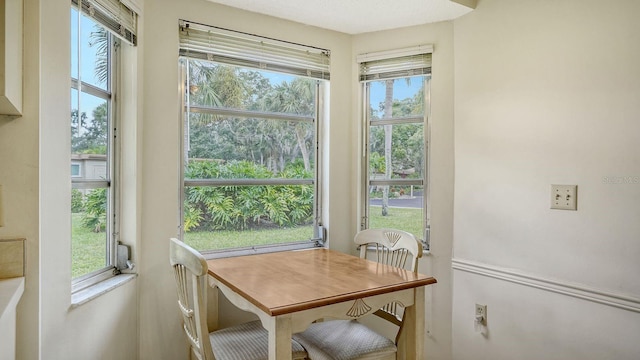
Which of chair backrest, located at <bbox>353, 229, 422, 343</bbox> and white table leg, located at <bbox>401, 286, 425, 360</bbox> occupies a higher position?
chair backrest, located at <bbox>353, 229, 422, 343</bbox>

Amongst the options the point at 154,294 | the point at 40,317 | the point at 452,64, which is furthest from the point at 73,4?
the point at 452,64

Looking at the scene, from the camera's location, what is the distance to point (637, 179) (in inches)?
61.9

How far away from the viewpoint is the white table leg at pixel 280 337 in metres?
1.36

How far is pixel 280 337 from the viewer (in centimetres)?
136

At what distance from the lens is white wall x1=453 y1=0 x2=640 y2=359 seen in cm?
162

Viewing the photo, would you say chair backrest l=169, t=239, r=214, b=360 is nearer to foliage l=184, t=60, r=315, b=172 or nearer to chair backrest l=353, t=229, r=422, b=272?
foliage l=184, t=60, r=315, b=172

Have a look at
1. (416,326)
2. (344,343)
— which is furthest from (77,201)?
(416,326)

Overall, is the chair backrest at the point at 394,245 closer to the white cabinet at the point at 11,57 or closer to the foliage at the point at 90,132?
the foliage at the point at 90,132

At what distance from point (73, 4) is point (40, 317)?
117 centimetres

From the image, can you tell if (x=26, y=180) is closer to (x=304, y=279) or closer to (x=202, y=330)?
(x=202, y=330)

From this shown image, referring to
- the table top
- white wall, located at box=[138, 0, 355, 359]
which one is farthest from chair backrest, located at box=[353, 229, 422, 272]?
white wall, located at box=[138, 0, 355, 359]

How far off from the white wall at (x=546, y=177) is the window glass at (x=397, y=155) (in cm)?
33

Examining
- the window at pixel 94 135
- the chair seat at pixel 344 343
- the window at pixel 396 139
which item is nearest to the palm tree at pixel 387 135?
the window at pixel 396 139

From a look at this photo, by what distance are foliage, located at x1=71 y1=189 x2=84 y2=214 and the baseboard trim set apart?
1.98 meters
